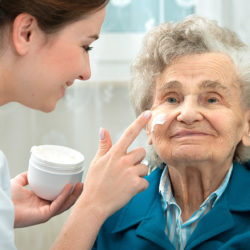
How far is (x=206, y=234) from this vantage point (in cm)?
127

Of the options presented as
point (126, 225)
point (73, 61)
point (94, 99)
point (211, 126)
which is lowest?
point (126, 225)

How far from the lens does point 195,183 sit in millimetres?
1439

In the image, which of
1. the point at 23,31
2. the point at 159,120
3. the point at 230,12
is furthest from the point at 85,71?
the point at 230,12

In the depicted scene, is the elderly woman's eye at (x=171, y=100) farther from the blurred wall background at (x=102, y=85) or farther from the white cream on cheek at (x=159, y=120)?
the blurred wall background at (x=102, y=85)

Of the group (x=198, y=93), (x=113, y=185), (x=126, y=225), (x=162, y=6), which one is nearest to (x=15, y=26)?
(x=113, y=185)

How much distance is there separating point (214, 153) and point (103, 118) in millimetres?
930

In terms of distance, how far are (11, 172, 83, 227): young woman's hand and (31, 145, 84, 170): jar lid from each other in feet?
0.27

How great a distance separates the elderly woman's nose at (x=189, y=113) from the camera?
4.36 ft

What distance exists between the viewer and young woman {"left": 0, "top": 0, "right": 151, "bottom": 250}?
3.56 ft

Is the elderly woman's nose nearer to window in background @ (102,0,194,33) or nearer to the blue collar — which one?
the blue collar

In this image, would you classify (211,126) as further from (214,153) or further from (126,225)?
(126,225)

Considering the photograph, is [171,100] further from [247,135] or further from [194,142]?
[247,135]

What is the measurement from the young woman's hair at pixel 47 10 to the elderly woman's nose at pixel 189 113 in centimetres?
46

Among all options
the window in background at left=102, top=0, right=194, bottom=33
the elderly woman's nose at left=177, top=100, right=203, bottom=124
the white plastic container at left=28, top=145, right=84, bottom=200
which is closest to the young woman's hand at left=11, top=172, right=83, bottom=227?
the white plastic container at left=28, top=145, right=84, bottom=200
